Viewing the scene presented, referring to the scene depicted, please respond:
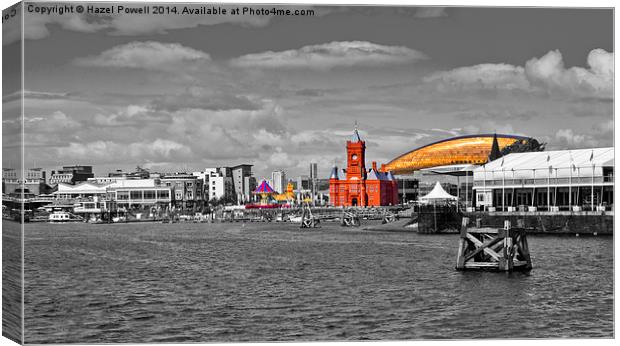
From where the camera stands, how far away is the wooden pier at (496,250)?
78.1ft

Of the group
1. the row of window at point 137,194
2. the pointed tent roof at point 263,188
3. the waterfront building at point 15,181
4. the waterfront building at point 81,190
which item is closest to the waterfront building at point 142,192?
the row of window at point 137,194

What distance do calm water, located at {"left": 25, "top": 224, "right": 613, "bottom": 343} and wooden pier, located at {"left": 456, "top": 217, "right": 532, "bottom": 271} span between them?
411 millimetres

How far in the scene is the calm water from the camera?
51.5 feet

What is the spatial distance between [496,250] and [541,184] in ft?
68.7

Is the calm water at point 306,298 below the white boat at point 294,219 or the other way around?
below

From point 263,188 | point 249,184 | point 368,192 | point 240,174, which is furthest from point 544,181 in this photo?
point 368,192

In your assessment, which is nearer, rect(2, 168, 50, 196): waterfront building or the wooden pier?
rect(2, 168, 50, 196): waterfront building

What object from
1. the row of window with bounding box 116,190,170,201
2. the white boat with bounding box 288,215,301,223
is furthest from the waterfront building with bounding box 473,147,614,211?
the white boat with bounding box 288,215,301,223

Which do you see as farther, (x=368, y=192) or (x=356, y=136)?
(x=368, y=192)

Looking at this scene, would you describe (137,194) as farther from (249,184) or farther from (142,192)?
(249,184)

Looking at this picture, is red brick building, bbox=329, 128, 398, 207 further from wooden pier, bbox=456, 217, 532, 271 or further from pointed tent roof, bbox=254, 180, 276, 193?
wooden pier, bbox=456, 217, 532, 271

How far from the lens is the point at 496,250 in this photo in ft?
80.9

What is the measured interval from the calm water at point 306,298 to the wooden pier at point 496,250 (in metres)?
0.41

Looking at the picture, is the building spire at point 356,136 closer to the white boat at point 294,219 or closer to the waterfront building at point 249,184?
the waterfront building at point 249,184
